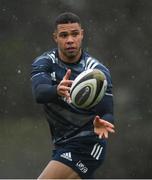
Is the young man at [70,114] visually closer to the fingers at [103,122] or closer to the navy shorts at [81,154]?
the navy shorts at [81,154]

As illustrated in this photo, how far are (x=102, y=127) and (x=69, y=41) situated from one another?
84cm

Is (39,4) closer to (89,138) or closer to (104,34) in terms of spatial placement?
(104,34)

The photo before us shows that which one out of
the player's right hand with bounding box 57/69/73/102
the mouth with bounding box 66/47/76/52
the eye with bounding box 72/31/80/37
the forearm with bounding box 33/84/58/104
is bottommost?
the forearm with bounding box 33/84/58/104

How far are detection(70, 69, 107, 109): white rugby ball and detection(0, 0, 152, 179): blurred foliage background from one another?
5.63m

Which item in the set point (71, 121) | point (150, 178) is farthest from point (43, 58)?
point (150, 178)

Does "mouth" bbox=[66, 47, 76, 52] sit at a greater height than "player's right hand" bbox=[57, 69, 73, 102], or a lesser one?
greater

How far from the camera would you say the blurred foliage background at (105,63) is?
11.1 metres

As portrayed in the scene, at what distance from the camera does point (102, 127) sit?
5.40m

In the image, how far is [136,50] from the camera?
36.7 ft

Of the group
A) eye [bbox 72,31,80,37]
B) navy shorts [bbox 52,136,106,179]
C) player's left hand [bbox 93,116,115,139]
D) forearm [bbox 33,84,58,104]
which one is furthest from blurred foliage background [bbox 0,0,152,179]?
player's left hand [bbox 93,116,115,139]

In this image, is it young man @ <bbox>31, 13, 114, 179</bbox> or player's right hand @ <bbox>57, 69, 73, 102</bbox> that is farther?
young man @ <bbox>31, 13, 114, 179</bbox>

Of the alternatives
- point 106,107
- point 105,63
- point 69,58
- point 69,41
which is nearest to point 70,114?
point 106,107

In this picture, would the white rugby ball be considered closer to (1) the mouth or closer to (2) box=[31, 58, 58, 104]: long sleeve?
(2) box=[31, 58, 58, 104]: long sleeve

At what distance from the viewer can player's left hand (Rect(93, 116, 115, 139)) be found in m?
5.35
